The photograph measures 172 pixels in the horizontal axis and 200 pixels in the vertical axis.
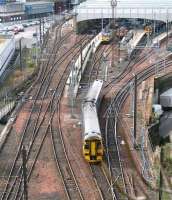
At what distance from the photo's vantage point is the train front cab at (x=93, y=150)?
26250 mm

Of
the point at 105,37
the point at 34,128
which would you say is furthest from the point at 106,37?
the point at 34,128

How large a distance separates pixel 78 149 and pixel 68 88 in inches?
472

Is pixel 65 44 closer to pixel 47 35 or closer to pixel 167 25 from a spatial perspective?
pixel 47 35

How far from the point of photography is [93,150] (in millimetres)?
26375

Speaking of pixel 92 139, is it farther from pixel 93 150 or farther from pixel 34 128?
pixel 34 128

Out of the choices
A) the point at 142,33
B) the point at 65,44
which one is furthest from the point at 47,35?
the point at 142,33

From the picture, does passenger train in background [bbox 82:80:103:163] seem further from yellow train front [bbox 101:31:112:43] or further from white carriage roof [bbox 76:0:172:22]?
white carriage roof [bbox 76:0:172:22]

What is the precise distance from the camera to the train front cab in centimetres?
2625

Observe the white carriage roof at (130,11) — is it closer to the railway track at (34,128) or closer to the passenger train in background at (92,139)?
the railway track at (34,128)

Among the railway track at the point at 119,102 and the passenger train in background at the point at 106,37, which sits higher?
the passenger train in background at the point at 106,37

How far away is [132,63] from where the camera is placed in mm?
47500

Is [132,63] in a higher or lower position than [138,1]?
lower

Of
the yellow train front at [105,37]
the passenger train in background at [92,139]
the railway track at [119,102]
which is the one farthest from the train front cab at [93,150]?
the yellow train front at [105,37]

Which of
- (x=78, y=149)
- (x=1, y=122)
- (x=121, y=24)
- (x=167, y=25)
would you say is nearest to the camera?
(x=78, y=149)
